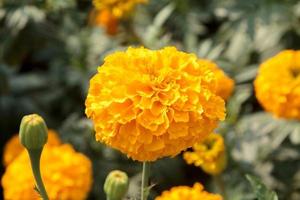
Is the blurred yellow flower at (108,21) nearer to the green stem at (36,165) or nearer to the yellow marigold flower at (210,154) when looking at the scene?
the yellow marigold flower at (210,154)

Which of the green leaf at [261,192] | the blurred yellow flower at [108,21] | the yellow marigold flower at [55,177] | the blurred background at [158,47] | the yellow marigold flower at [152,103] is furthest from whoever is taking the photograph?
the blurred yellow flower at [108,21]

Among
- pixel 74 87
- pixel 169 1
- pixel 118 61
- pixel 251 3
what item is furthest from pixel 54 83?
pixel 118 61

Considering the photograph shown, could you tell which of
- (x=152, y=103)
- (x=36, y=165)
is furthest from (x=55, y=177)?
(x=152, y=103)

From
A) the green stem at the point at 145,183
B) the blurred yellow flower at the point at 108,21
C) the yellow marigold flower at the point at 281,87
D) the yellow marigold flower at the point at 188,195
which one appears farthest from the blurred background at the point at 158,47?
the green stem at the point at 145,183

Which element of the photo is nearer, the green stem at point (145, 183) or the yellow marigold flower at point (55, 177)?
the green stem at point (145, 183)

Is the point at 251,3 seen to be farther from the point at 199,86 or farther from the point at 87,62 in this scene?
the point at 199,86

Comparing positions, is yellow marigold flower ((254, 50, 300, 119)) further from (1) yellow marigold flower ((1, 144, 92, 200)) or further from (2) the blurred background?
(1) yellow marigold flower ((1, 144, 92, 200))

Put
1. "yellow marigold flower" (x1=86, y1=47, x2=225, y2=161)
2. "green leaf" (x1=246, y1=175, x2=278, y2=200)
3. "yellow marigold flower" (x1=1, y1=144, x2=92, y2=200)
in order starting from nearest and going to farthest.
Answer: "yellow marigold flower" (x1=86, y1=47, x2=225, y2=161), "green leaf" (x1=246, y1=175, x2=278, y2=200), "yellow marigold flower" (x1=1, y1=144, x2=92, y2=200)

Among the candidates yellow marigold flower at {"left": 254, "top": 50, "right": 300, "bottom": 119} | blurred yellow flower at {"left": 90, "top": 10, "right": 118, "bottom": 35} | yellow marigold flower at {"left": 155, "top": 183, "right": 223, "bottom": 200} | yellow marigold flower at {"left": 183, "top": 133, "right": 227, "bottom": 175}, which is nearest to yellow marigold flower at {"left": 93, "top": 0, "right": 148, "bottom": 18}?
blurred yellow flower at {"left": 90, "top": 10, "right": 118, "bottom": 35}
